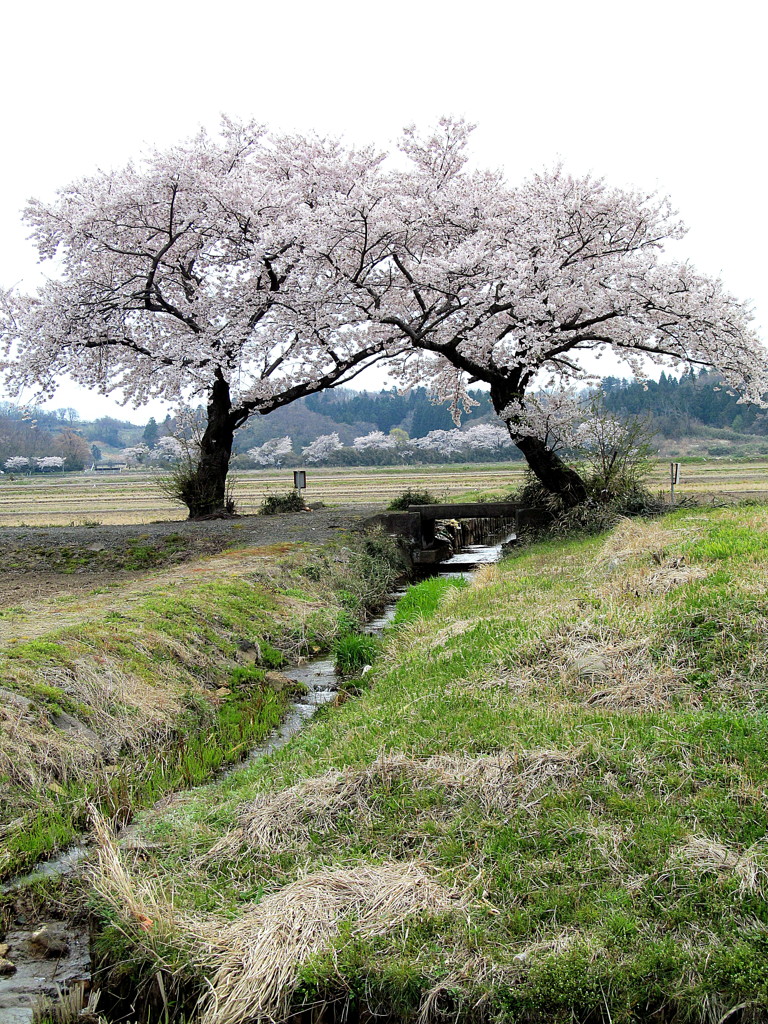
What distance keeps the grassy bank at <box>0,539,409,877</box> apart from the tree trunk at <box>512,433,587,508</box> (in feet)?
27.5

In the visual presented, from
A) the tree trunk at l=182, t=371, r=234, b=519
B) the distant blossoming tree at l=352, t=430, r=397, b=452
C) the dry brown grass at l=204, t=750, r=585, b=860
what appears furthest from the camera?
the distant blossoming tree at l=352, t=430, r=397, b=452

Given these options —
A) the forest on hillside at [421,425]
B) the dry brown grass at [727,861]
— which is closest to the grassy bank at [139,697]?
the dry brown grass at [727,861]

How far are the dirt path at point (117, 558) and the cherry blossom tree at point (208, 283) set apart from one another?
11.9 feet

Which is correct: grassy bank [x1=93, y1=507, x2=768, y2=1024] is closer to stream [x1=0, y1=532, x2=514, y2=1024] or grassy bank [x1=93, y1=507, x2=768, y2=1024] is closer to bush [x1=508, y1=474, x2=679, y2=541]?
stream [x1=0, y1=532, x2=514, y2=1024]

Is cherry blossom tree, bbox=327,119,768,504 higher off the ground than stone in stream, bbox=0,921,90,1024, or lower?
higher

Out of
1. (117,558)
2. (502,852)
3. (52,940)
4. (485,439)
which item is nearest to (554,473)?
(117,558)

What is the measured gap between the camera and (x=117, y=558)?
15211mm

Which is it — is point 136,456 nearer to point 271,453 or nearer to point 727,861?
point 271,453

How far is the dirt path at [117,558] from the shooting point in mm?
10055

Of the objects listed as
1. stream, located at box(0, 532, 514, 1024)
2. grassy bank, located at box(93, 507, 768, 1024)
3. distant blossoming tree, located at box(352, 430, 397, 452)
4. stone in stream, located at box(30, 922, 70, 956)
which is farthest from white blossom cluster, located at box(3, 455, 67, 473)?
stone in stream, located at box(30, 922, 70, 956)

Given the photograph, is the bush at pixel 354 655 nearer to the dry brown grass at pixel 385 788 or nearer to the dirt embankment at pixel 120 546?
the dry brown grass at pixel 385 788

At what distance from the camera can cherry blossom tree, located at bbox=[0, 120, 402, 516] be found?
18578mm

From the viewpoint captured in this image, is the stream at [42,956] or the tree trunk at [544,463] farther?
the tree trunk at [544,463]

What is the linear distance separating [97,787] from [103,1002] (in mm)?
2110
